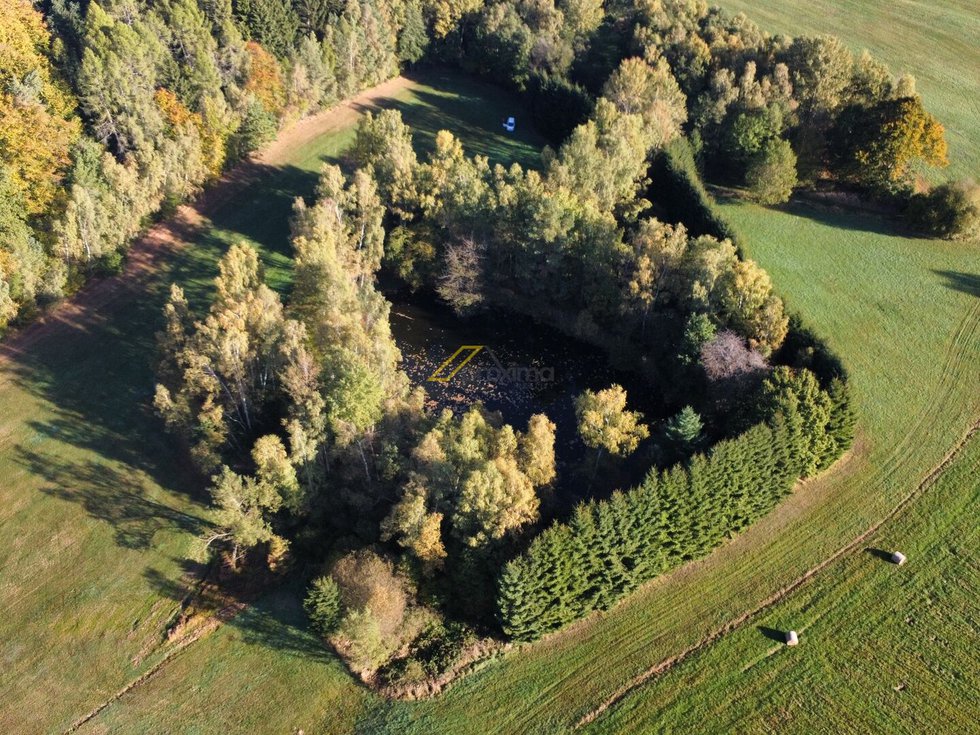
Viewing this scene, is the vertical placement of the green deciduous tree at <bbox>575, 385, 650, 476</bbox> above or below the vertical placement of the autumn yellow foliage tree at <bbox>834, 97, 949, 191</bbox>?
below

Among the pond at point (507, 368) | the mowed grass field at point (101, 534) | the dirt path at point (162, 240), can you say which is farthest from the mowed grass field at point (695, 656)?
the dirt path at point (162, 240)

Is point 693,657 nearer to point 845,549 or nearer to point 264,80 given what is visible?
point 845,549

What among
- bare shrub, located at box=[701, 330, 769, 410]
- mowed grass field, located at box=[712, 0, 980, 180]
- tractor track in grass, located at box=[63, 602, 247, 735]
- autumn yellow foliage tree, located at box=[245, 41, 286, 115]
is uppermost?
mowed grass field, located at box=[712, 0, 980, 180]

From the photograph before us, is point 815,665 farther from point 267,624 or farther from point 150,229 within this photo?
point 150,229

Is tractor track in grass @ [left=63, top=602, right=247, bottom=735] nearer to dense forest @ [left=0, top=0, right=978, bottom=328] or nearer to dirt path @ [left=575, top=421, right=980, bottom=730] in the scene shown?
dirt path @ [left=575, top=421, right=980, bottom=730]

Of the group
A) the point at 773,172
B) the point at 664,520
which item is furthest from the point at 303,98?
the point at 664,520

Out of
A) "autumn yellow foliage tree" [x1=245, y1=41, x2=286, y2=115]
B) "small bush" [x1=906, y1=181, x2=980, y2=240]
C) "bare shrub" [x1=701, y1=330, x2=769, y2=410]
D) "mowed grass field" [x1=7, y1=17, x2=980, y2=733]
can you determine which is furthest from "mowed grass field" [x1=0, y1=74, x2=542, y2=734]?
"small bush" [x1=906, y1=181, x2=980, y2=240]
